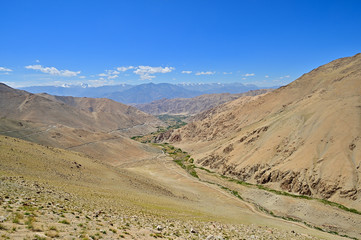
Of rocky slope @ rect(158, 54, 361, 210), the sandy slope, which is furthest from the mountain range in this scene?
rocky slope @ rect(158, 54, 361, 210)

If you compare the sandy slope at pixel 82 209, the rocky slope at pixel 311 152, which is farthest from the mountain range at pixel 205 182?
the rocky slope at pixel 311 152

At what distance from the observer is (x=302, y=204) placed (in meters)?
42.6

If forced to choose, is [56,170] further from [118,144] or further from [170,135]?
[170,135]

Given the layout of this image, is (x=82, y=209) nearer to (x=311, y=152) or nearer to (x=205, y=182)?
(x=205, y=182)

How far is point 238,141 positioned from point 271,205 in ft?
115

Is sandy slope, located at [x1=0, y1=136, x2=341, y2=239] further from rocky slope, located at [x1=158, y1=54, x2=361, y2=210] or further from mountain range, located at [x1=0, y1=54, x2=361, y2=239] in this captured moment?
rocky slope, located at [x1=158, y1=54, x2=361, y2=210]

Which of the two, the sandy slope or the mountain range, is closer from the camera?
the sandy slope

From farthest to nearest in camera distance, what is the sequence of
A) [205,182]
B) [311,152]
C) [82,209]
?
[205,182], [311,152], [82,209]

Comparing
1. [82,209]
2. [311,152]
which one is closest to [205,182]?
[311,152]

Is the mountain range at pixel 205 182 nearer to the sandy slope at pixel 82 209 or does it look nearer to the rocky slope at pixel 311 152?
the sandy slope at pixel 82 209

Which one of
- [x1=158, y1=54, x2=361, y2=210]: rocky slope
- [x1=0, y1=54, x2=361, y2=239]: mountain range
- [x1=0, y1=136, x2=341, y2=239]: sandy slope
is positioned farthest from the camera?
[x1=158, y1=54, x2=361, y2=210]: rocky slope

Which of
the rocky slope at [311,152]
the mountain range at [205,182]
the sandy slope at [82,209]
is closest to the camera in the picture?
the sandy slope at [82,209]

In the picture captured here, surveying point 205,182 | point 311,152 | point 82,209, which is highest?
point 311,152

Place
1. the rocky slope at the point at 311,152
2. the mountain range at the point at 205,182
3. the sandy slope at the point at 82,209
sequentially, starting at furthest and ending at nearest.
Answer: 1. the rocky slope at the point at 311,152
2. the mountain range at the point at 205,182
3. the sandy slope at the point at 82,209
